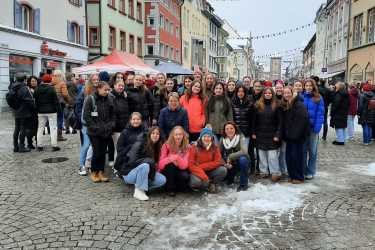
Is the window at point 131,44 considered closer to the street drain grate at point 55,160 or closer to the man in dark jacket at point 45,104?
the man in dark jacket at point 45,104

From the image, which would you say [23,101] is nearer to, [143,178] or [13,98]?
[13,98]

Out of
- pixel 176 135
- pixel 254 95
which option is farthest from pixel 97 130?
pixel 254 95

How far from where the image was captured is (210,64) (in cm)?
6475

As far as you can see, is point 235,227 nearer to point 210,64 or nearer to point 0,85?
point 0,85

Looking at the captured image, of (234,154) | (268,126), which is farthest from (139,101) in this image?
(268,126)

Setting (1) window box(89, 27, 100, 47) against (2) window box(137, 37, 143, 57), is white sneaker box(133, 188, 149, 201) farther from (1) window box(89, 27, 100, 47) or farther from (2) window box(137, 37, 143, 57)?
(2) window box(137, 37, 143, 57)

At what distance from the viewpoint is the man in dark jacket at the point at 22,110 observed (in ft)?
32.3

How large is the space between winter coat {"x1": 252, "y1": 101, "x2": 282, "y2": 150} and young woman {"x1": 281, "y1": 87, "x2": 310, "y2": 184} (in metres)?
0.12

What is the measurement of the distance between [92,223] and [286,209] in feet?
8.73

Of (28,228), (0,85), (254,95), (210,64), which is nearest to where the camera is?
(28,228)

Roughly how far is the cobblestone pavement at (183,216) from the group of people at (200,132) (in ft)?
1.13

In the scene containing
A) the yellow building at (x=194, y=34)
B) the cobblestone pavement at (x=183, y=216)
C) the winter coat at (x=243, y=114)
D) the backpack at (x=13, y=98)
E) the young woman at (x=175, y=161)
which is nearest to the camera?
the cobblestone pavement at (x=183, y=216)

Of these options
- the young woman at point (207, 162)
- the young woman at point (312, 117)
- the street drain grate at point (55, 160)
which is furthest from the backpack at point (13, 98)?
the young woman at point (312, 117)

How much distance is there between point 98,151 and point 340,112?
772 centimetres
